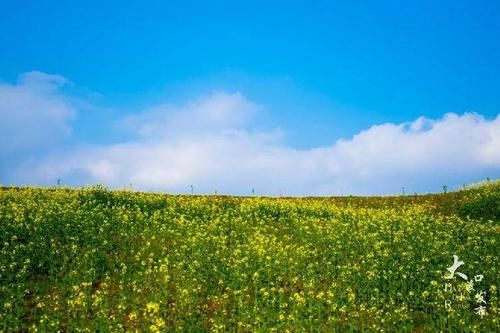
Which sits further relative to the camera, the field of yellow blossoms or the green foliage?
the green foliage

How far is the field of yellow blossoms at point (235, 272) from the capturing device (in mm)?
16047

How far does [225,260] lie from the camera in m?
20.0

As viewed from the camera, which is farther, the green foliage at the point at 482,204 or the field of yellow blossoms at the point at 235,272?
the green foliage at the point at 482,204

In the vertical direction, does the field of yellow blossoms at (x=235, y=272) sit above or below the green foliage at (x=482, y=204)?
below

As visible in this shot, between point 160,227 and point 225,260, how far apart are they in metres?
6.28

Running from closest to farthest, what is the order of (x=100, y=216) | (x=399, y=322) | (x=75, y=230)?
1. (x=399, y=322)
2. (x=75, y=230)
3. (x=100, y=216)

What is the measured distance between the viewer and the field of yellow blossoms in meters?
16.0

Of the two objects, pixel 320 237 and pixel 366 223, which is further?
pixel 366 223

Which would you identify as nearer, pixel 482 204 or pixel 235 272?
pixel 235 272

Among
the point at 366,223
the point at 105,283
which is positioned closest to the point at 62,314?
the point at 105,283

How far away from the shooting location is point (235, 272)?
1898 cm

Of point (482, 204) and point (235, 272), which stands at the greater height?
point (482, 204)

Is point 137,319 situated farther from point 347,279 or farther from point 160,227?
point 160,227

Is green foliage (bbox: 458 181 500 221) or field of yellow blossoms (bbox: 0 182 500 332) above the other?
green foliage (bbox: 458 181 500 221)
